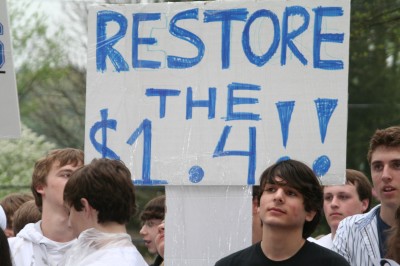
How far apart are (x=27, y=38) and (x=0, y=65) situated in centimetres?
1814

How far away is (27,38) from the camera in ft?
80.5

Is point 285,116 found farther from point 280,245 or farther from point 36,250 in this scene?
point 36,250

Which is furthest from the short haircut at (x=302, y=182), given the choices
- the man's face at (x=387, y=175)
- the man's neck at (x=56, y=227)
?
the man's neck at (x=56, y=227)

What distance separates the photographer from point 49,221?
256 inches

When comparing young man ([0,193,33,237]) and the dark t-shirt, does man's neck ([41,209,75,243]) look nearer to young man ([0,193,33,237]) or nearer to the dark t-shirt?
the dark t-shirt

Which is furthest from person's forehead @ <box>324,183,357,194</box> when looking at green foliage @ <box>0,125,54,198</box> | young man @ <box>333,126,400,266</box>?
green foliage @ <box>0,125,54,198</box>

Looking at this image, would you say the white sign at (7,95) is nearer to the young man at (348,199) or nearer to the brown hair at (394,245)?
the brown hair at (394,245)

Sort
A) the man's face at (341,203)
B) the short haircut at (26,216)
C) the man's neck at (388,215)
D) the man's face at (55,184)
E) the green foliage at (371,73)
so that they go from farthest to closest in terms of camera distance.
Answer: the green foliage at (371,73) < the man's face at (341,203) < the short haircut at (26,216) < the man's face at (55,184) < the man's neck at (388,215)

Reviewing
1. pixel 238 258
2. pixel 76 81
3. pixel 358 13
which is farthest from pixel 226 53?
pixel 76 81

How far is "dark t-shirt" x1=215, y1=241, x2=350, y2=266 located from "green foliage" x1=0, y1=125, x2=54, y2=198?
49.4ft

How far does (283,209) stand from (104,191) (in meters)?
0.75

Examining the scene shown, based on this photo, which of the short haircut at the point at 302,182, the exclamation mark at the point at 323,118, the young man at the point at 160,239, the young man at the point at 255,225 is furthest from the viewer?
the young man at the point at 160,239

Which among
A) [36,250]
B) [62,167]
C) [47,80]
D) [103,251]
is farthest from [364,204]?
[47,80]

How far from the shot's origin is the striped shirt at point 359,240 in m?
6.05
